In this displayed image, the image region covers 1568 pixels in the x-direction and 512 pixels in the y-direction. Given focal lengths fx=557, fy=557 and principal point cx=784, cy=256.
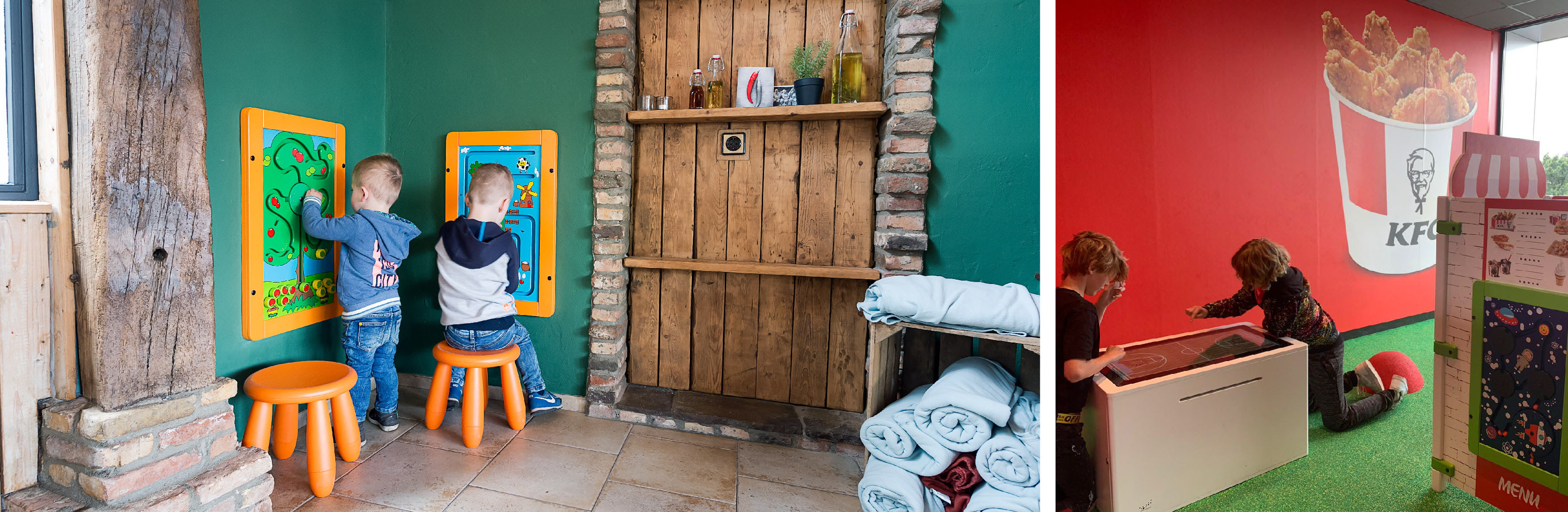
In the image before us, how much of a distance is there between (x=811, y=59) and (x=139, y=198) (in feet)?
6.30

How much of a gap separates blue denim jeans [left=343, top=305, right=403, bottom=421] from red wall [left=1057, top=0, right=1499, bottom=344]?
236 centimetres

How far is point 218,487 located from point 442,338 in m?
1.08

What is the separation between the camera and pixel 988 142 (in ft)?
6.36

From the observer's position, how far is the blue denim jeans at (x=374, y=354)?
79.7 inches

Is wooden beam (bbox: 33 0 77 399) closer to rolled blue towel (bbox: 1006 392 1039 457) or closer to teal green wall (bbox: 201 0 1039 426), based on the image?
teal green wall (bbox: 201 0 1039 426)

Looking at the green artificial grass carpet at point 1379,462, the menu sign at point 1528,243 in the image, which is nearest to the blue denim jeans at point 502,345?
the green artificial grass carpet at point 1379,462

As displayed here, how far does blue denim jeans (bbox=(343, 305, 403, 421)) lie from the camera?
2.03 meters

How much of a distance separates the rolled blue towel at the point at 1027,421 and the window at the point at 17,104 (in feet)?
7.56

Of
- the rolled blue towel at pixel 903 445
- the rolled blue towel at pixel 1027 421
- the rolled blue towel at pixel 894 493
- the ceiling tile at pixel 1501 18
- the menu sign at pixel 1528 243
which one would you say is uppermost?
the ceiling tile at pixel 1501 18

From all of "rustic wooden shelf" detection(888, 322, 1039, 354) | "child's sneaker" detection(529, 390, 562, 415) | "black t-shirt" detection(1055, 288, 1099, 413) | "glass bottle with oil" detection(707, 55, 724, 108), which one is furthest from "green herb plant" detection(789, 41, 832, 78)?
"black t-shirt" detection(1055, 288, 1099, 413)

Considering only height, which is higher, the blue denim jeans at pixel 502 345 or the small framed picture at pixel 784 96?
the small framed picture at pixel 784 96

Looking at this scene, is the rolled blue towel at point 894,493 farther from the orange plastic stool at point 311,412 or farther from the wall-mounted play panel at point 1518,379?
the orange plastic stool at point 311,412

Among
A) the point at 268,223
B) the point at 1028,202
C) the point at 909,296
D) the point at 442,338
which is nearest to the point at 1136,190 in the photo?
the point at 909,296

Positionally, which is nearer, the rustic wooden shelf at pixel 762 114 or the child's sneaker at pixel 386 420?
the rustic wooden shelf at pixel 762 114
